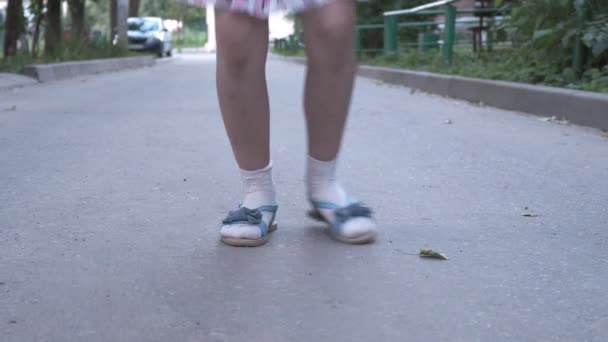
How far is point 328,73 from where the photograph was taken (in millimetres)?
2518

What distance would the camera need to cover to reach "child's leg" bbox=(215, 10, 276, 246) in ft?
7.97

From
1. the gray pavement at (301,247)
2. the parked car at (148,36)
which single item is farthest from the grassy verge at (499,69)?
the parked car at (148,36)

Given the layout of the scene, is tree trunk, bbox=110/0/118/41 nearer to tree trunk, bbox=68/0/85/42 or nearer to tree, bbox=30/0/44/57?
tree trunk, bbox=68/0/85/42

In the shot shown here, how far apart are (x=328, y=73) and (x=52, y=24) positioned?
15.1 m

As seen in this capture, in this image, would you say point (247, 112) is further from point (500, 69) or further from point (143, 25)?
point (143, 25)

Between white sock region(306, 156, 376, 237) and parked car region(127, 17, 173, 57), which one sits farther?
parked car region(127, 17, 173, 57)

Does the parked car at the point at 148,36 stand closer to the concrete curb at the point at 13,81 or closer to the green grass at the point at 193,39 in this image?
the concrete curb at the point at 13,81

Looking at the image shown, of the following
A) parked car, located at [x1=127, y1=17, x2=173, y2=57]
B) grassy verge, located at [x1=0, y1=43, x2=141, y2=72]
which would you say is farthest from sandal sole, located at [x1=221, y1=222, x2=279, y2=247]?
parked car, located at [x1=127, y1=17, x2=173, y2=57]

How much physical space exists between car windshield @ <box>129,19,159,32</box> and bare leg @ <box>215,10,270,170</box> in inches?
1128

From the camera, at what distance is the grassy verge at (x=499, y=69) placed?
21.9 ft

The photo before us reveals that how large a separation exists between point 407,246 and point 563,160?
81.8 inches

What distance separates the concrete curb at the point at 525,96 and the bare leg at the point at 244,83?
3.58 metres

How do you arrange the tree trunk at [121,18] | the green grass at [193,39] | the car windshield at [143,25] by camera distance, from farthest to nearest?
the green grass at [193,39]
the car windshield at [143,25]
the tree trunk at [121,18]

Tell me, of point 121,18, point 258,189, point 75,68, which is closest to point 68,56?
point 75,68
